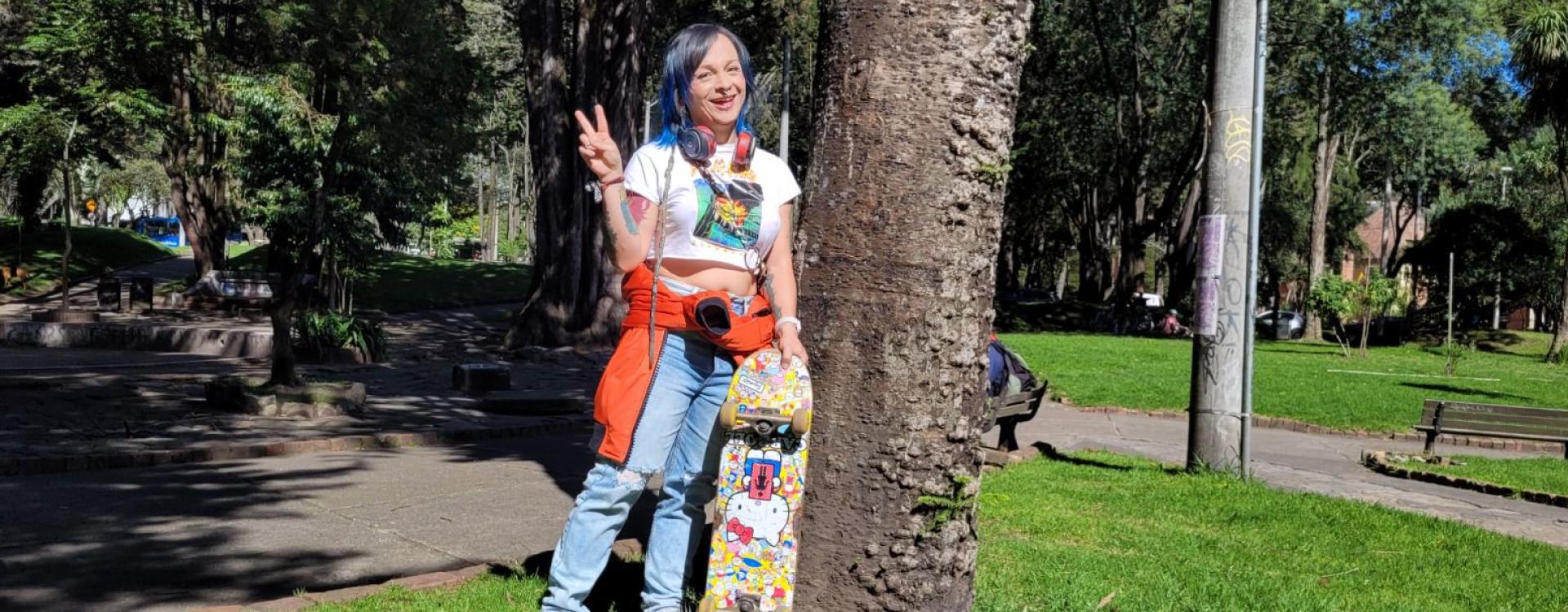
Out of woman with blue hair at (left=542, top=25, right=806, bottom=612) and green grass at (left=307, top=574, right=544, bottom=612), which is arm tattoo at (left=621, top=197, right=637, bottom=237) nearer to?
woman with blue hair at (left=542, top=25, right=806, bottom=612)

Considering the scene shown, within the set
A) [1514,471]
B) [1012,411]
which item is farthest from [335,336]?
[1514,471]

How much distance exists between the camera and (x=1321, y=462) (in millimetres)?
11406

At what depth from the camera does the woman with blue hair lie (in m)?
3.71

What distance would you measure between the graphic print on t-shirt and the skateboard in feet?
1.42

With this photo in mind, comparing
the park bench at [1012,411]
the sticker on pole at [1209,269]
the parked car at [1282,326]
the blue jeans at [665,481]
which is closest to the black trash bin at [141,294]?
the park bench at [1012,411]

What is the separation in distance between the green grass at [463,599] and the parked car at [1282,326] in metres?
39.5

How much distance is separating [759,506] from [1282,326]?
45067mm

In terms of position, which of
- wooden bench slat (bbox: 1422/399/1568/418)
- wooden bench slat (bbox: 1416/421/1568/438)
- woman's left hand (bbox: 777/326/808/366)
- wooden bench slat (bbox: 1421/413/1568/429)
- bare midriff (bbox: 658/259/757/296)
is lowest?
wooden bench slat (bbox: 1416/421/1568/438)

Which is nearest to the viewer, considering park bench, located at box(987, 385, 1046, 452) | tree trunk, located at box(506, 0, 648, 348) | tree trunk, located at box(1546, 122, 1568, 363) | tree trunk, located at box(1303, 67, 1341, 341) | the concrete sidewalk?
the concrete sidewalk

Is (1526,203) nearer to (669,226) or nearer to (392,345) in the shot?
(392,345)

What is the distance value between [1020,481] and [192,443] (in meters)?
5.72

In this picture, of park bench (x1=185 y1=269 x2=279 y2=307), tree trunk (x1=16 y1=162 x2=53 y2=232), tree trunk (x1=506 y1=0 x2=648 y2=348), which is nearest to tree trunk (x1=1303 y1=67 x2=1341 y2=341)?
tree trunk (x1=506 y1=0 x2=648 y2=348)

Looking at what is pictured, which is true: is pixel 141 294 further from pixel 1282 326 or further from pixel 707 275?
pixel 1282 326

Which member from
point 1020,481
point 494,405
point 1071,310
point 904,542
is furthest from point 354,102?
point 1071,310
